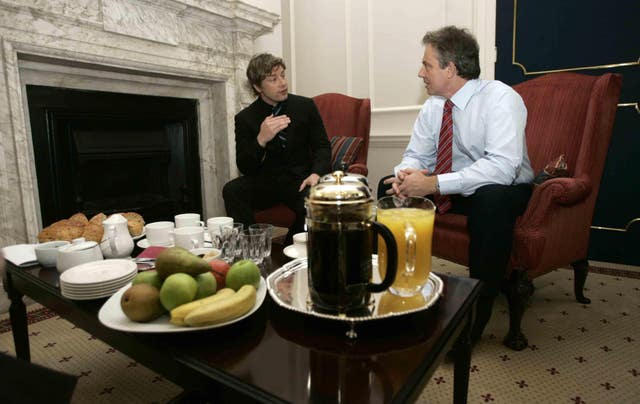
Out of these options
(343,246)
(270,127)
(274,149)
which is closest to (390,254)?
(343,246)

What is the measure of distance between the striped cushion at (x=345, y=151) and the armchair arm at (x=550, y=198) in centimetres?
126

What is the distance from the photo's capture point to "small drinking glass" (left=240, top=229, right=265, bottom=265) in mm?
1206

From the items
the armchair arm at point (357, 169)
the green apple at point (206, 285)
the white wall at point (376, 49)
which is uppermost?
the white wall at point (376, 49)

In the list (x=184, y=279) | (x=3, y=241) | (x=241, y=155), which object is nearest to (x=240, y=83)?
(x=241, y=155)

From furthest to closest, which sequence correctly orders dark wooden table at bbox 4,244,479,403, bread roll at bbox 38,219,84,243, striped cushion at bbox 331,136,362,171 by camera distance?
striped cushion at bbox 331,136,362,171
bread roll at bbox 38,219,84,243
dark wooden table at bbox 4,244,479,403

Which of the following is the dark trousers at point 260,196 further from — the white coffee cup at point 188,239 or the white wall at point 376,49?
the white wall at point 376,49

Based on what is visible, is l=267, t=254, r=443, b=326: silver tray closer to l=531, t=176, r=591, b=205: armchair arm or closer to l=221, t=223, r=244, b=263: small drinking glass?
l=221, t=223, r=244, b=263: small drinking glass

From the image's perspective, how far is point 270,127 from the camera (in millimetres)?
2424

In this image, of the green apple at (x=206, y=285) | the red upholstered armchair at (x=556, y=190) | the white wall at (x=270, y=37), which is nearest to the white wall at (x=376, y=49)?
the white wall at (x=270, y=37)

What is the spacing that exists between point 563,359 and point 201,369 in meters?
1.45

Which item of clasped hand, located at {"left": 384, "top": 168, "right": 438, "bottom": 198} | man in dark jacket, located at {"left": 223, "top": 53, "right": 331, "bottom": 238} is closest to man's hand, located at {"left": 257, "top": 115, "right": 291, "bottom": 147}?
man in dark jacket, located at {"left": 223, "top": 53, "right": 331, "bottom": 238}

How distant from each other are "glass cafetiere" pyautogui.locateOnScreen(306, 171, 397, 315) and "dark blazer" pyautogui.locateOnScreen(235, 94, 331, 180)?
1.77m

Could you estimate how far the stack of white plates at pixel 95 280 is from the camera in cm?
98

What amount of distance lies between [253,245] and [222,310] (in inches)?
17.8
